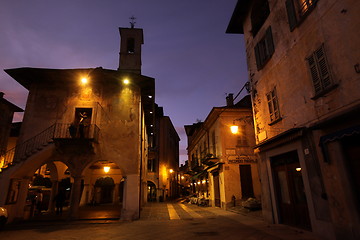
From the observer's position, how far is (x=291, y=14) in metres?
8.32

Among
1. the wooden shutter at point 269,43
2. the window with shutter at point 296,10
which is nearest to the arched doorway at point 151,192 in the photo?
the wooden shutter at point 269,43

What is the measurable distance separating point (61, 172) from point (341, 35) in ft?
58.9

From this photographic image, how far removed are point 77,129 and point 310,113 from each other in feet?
42.4

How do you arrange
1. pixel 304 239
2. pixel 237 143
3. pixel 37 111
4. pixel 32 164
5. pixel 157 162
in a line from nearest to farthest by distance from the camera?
pixel 304 239 < pixel 32 164 < pixel 37 111 < pixel 237 143 < pixel 157 162

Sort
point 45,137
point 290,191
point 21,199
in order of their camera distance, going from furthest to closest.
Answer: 1. point 45,137
2. point 21,199
3. point 290,191

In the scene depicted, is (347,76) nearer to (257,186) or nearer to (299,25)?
(299,25)

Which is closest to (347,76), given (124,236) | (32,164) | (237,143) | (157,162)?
(124,236)

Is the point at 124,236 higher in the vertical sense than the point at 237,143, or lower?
lower

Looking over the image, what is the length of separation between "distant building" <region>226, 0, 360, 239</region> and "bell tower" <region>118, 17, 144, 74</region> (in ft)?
35.7

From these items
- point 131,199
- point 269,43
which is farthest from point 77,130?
point 269,43

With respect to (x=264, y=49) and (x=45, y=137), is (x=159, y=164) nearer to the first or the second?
(x=45, y=137)

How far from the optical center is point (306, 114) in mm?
7586

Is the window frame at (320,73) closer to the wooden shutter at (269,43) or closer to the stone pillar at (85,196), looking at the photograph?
the wooden shutter at (269,43)

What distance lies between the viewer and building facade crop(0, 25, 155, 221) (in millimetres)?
12250
